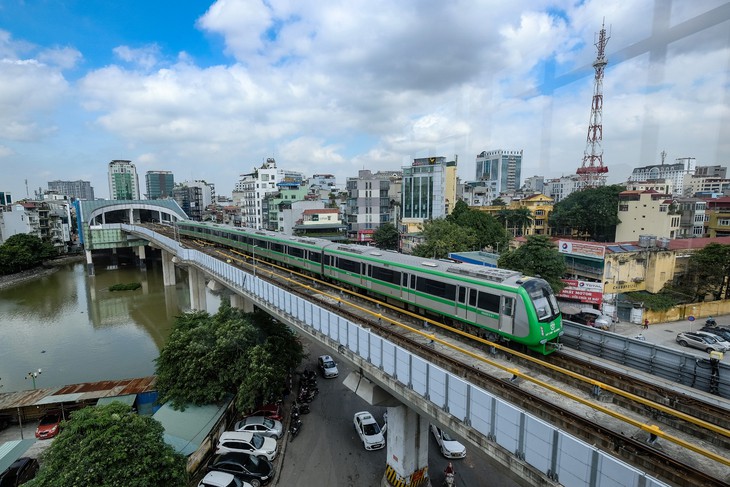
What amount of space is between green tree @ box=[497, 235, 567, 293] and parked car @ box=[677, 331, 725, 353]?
19.3 ft

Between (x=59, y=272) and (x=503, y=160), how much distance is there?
11221cm

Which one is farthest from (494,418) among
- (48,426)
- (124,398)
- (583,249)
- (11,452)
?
(583,249)

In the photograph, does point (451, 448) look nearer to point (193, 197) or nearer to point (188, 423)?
point (188, 423)

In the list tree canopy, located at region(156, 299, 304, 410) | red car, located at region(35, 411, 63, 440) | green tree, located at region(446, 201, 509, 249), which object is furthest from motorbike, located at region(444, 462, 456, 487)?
green tree, located at region(446, 201, 509, 249)

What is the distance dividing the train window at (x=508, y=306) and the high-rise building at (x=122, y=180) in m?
142

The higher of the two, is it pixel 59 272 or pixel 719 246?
pixel 719 246

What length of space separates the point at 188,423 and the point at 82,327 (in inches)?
883

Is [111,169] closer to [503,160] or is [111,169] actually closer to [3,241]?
[3,241]

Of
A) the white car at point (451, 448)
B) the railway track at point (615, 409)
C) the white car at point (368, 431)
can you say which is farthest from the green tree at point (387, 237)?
the railway track at point (615, 409)

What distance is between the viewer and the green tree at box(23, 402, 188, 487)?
8.55m

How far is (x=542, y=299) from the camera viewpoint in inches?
411

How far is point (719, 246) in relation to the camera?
2322 cm

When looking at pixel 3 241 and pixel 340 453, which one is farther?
pixel 3 241

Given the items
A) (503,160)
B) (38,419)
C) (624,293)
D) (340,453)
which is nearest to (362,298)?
(340,453)
